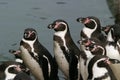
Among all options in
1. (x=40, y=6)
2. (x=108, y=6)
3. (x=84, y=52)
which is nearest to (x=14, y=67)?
(x=84, y=52)

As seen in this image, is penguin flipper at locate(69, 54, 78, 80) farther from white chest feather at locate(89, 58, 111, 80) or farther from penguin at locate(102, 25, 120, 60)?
white chest feather at locate(89, 58, 111, 80)

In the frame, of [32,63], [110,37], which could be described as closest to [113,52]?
[110,37]

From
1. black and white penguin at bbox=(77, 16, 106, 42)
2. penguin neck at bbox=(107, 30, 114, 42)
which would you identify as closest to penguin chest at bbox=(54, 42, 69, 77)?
black and white penguin at bbox=(77, 16, 106, 42)

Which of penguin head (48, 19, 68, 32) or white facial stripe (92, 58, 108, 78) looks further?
penguin head (48, 19, 68, 32)

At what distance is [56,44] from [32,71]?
60cm

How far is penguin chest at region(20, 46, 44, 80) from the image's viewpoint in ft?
28.6

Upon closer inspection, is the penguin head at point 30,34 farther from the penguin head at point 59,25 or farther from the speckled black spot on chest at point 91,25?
the speckled black spot on chest at point 91,25

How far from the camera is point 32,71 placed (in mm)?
8891

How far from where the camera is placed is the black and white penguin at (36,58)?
8.61m

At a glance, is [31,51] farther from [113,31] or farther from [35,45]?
[113,31]

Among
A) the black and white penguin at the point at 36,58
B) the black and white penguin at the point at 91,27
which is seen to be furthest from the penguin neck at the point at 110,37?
the black and white penguin at the point at 36,58

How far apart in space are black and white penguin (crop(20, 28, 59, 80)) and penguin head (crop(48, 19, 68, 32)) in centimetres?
33

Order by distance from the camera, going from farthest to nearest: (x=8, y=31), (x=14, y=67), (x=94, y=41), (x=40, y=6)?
(x=40, y=6) → (x=8, y=31) → (x=94, y=41) → (x=14, y=67)

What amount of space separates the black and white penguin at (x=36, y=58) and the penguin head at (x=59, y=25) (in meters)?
0.33
